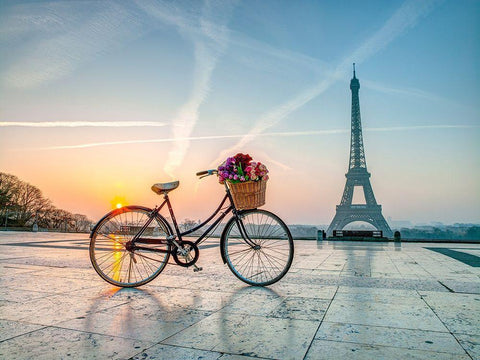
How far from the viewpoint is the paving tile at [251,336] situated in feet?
6.27

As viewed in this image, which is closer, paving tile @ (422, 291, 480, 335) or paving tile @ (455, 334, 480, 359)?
paving tile @ (455, 334, 480, 359)

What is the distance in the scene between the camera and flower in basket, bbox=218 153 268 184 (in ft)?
12.1

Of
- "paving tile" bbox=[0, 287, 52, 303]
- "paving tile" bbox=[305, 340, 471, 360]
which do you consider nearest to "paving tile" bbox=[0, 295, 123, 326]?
"paving tile" bbox=[0, 287, 52, 303]

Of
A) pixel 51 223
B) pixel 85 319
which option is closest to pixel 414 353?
pixel 85 319

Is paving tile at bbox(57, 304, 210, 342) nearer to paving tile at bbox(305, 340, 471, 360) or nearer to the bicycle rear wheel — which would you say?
paving tile at bbox(305, 340, 471, 360)

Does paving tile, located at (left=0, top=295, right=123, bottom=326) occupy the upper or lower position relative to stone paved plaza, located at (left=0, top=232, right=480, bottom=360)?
lower

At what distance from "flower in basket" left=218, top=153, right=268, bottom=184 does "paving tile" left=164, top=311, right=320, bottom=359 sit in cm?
152

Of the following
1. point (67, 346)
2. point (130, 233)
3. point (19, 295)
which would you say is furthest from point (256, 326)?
point (19, 295)

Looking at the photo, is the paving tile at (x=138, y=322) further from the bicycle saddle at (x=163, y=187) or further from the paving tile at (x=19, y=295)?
the bicycle saddle at (x=163, y=187)

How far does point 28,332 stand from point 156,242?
1.74 metres

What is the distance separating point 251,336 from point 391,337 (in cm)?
85

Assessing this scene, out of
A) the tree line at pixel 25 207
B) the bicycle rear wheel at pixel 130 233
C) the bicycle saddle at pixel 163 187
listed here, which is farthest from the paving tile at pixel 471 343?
the tree line at pixel 25 207

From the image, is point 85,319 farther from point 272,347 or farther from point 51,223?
point 51,223

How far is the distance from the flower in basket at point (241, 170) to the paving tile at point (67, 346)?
2.04 meters
